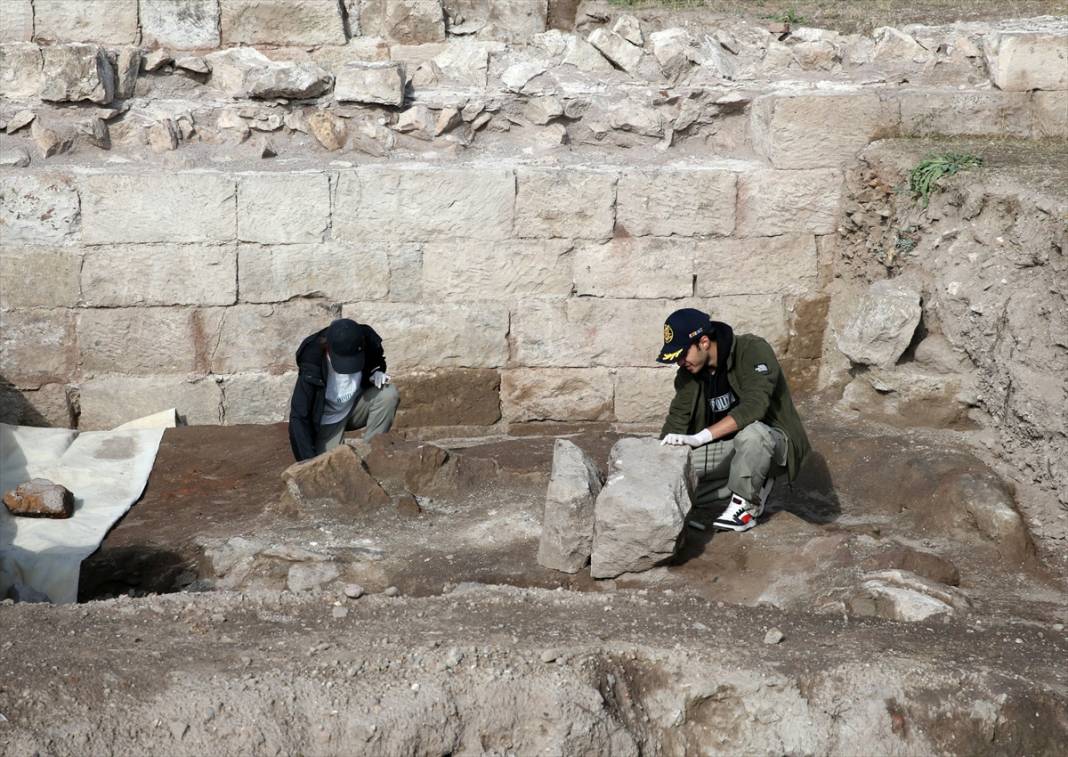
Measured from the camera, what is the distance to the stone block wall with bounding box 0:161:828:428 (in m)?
8.20

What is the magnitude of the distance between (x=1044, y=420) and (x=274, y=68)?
5662mm

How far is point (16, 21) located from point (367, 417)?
3.93m

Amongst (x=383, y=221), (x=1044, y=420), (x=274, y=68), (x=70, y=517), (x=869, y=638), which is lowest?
(x=70, y=517)

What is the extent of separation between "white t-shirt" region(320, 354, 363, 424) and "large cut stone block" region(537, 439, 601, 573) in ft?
6.01

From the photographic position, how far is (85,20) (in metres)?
8.66

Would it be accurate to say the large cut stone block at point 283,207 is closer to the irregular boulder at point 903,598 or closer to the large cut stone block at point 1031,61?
the irregular boulder at point 903,598

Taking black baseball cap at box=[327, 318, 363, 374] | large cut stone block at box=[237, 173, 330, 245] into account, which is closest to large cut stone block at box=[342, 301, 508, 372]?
large cut stone block at box=[237, 173, 330, 245]

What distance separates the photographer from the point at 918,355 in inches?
313

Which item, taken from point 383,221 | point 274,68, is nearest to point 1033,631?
point 383,221

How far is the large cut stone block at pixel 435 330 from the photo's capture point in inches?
338

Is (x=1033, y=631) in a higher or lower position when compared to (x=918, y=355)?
lower

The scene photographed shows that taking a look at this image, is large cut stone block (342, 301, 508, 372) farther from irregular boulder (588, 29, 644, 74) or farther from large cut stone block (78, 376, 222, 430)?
irregular boulder (588, 29, 644, 74)

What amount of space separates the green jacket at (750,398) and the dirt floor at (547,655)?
19.2 inches

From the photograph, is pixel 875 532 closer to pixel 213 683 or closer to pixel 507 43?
pixel 213 683
